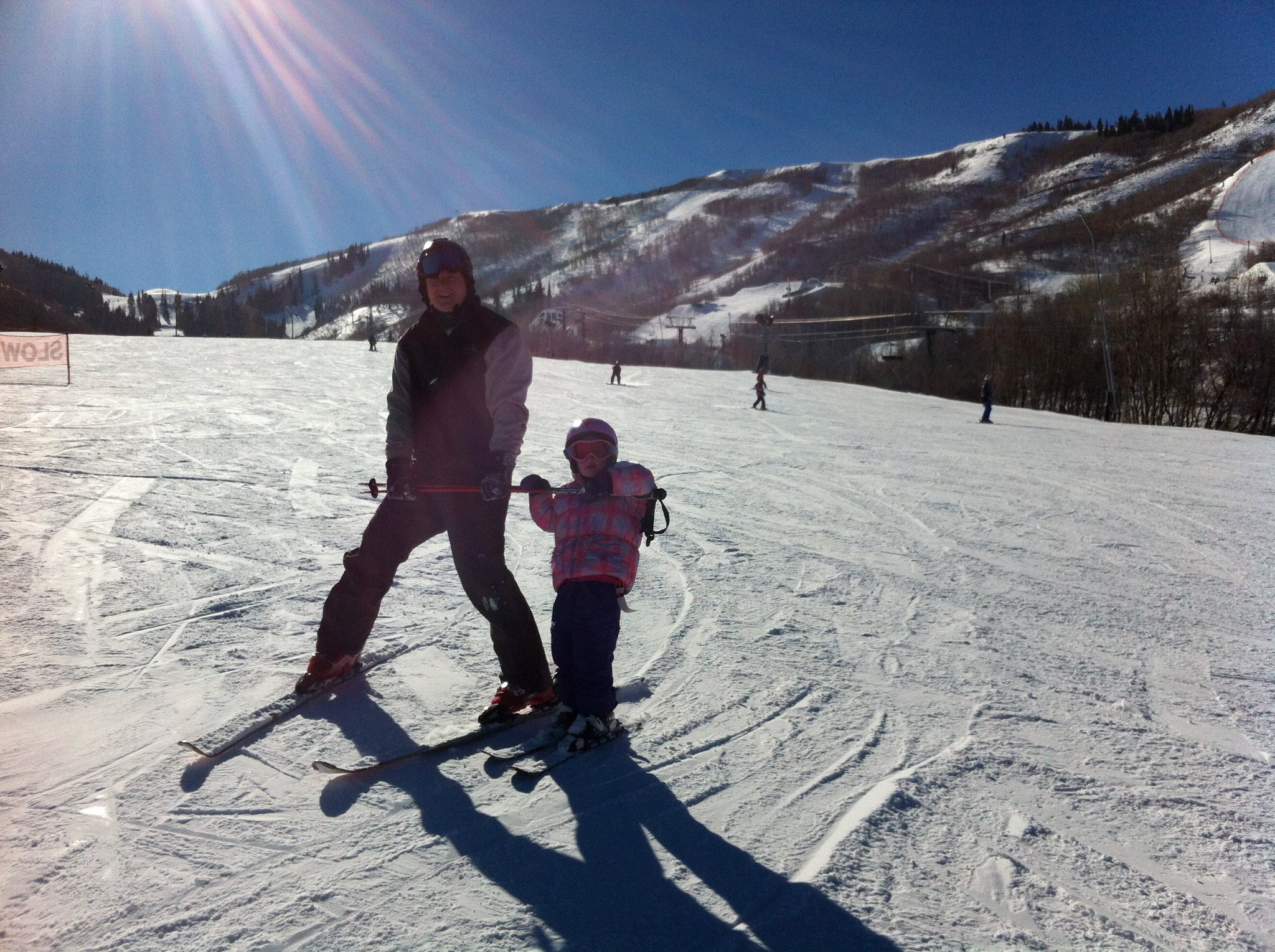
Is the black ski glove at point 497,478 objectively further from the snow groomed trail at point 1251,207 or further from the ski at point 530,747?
the snow groomed trail at point 1251,207

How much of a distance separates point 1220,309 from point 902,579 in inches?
1332

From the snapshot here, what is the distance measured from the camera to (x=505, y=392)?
289 centimetres

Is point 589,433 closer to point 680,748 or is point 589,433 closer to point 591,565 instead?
point 591,565

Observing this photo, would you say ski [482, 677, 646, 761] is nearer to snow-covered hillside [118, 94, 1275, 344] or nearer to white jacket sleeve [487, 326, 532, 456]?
white jacket sleeve [487, 326, 532, 456]

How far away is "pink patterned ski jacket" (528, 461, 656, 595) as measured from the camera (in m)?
2.75

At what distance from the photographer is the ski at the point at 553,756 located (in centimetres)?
263

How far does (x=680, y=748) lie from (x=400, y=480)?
1.54 metres

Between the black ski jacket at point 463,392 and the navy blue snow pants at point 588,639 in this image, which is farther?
the black ski jacket at point 463,392

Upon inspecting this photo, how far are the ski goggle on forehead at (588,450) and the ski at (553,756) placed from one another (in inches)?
42.2

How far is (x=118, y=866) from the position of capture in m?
2.05

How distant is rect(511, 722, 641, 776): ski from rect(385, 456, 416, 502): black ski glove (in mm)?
1134

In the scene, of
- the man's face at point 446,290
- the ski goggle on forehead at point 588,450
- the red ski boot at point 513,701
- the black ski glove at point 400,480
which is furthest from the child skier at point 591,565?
the man's face at point 446,290

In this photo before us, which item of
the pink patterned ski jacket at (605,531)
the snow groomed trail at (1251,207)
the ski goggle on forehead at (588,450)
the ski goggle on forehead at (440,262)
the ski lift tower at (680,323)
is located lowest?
the pink patterned ski jacket at (605,531)

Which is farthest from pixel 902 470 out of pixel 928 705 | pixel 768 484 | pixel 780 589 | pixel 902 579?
pixel 928 705
